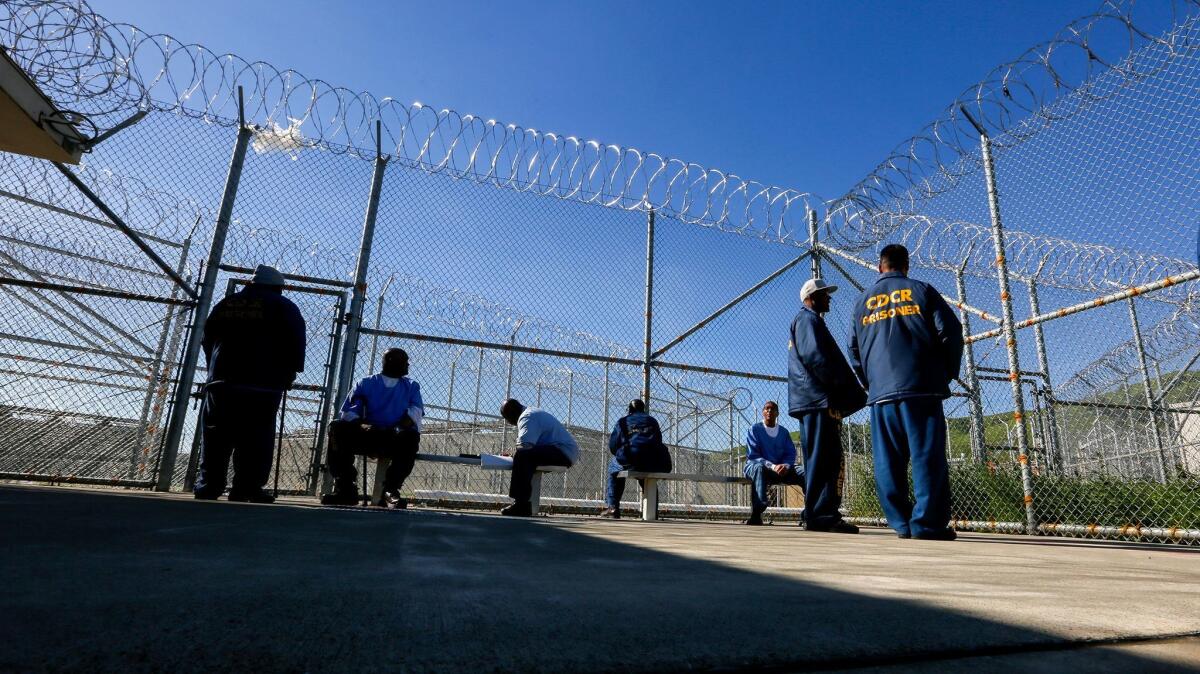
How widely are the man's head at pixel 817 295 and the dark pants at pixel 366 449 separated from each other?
319cm

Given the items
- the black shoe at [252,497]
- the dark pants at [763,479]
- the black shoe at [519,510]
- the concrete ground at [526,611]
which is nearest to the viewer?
the concrete ground at [526,611]

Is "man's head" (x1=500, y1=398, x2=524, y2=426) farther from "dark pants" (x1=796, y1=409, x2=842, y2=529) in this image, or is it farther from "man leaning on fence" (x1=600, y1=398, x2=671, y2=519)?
"dark pants" (x1=796, y1=409, x2=842, y2=529)

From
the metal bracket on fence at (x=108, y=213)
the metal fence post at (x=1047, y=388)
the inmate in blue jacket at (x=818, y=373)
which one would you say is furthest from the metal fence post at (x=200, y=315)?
the metal fence post at (x=1047, y=388)

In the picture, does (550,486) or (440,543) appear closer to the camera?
(440,543)

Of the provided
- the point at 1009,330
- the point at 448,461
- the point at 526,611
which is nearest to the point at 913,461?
the point at 1009,330

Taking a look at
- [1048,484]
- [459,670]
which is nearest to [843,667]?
[459,670]

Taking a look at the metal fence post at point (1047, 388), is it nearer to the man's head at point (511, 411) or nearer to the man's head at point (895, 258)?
the man's head at point (895, 258)

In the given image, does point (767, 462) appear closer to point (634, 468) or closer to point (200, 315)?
point (634, 468)

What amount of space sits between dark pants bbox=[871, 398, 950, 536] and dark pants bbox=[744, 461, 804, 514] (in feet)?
7.49

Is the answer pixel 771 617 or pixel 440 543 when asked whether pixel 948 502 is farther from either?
pixel 771 617

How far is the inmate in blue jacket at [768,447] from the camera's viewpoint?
6.85 m

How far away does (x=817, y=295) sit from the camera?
4996 millimetres

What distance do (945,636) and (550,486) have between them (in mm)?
10182

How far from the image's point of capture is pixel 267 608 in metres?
0.97
